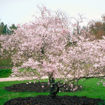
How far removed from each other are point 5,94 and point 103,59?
23.7 feet

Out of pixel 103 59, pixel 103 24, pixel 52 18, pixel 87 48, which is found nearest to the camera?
pixel 103 59

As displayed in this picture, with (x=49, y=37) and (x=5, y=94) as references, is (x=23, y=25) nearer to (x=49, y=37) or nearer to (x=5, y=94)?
(x=49, y=37)

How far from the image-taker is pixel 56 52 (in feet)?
33.6

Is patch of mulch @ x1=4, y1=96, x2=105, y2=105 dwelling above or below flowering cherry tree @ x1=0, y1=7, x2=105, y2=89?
below

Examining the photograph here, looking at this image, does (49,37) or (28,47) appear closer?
(49,37)

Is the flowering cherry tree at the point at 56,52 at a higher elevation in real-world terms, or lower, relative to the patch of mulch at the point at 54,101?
higher

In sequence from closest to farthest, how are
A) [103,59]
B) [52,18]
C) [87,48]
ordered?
→ [103,59] < [87,48] < [52,18]

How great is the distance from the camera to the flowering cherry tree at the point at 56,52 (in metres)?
8.65

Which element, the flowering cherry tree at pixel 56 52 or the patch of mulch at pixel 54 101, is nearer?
the flowering cherry tree at pixel 56 52

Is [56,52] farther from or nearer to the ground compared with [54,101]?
farther from the ground

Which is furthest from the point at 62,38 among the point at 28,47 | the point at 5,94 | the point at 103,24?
the point at 103,24

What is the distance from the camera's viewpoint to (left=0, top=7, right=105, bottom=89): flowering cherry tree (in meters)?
8.65

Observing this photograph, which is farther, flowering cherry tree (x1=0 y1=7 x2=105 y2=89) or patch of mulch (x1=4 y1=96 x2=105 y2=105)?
patch of mulch (x1=4 y1=96 x2=105 y2=105)

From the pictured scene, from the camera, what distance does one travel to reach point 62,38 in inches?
415
